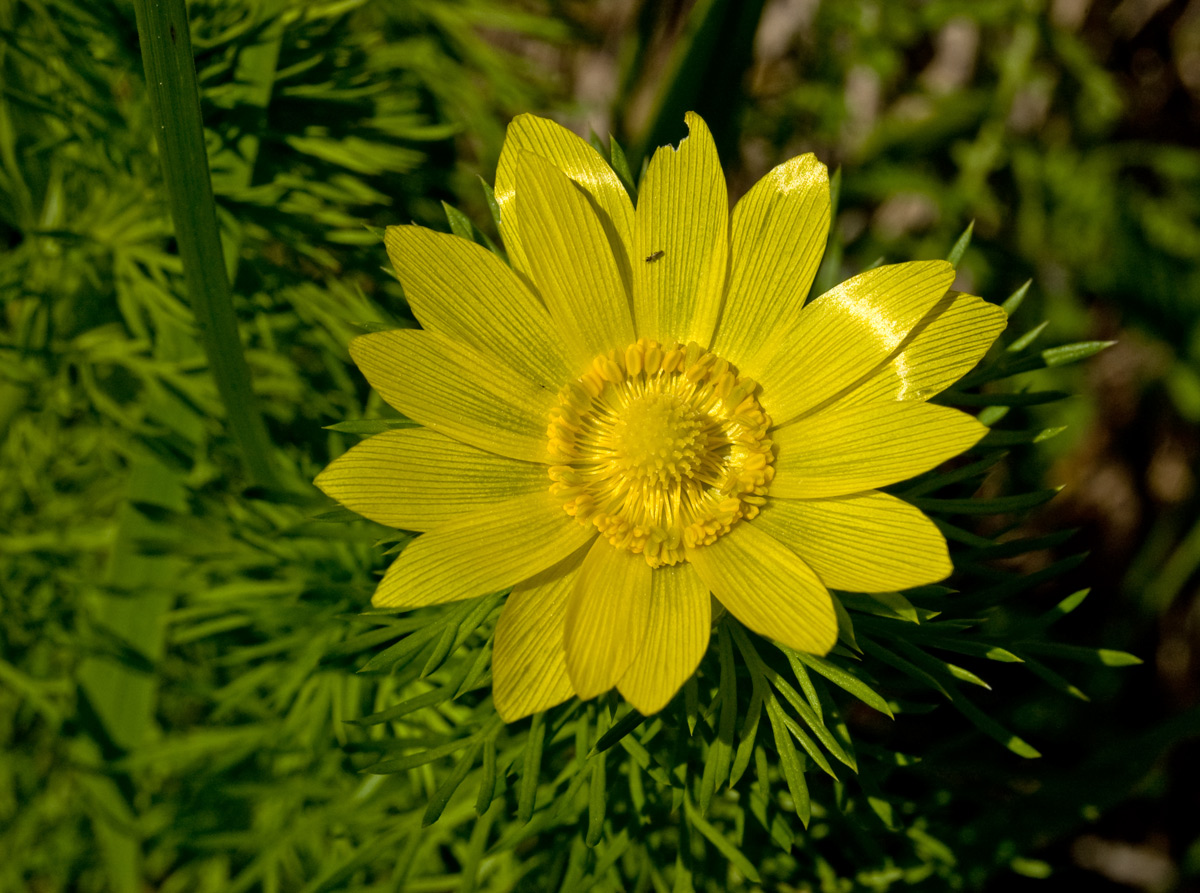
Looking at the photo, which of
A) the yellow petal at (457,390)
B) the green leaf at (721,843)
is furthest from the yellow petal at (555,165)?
the green leaf at (721,843)

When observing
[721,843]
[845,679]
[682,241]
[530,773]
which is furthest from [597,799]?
[682,241]

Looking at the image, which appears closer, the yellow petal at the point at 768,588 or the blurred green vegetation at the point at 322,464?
the yellow petal at the point at 768,588

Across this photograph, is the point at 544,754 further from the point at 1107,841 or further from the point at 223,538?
the point at 1107,841

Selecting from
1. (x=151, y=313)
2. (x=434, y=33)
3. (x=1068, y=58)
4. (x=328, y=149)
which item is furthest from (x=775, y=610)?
(x=1068, y=58)

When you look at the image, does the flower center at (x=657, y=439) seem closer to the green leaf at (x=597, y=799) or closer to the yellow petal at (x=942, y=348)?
the yellow petal at (x=942, y=348)

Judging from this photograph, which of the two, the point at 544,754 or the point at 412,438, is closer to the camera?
the point at 412,438

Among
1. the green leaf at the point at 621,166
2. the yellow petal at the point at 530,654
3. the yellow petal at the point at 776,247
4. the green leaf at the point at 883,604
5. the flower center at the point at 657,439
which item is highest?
the green leaf at the point at 621,166

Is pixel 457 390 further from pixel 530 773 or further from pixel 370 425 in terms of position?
pixel 530 773
